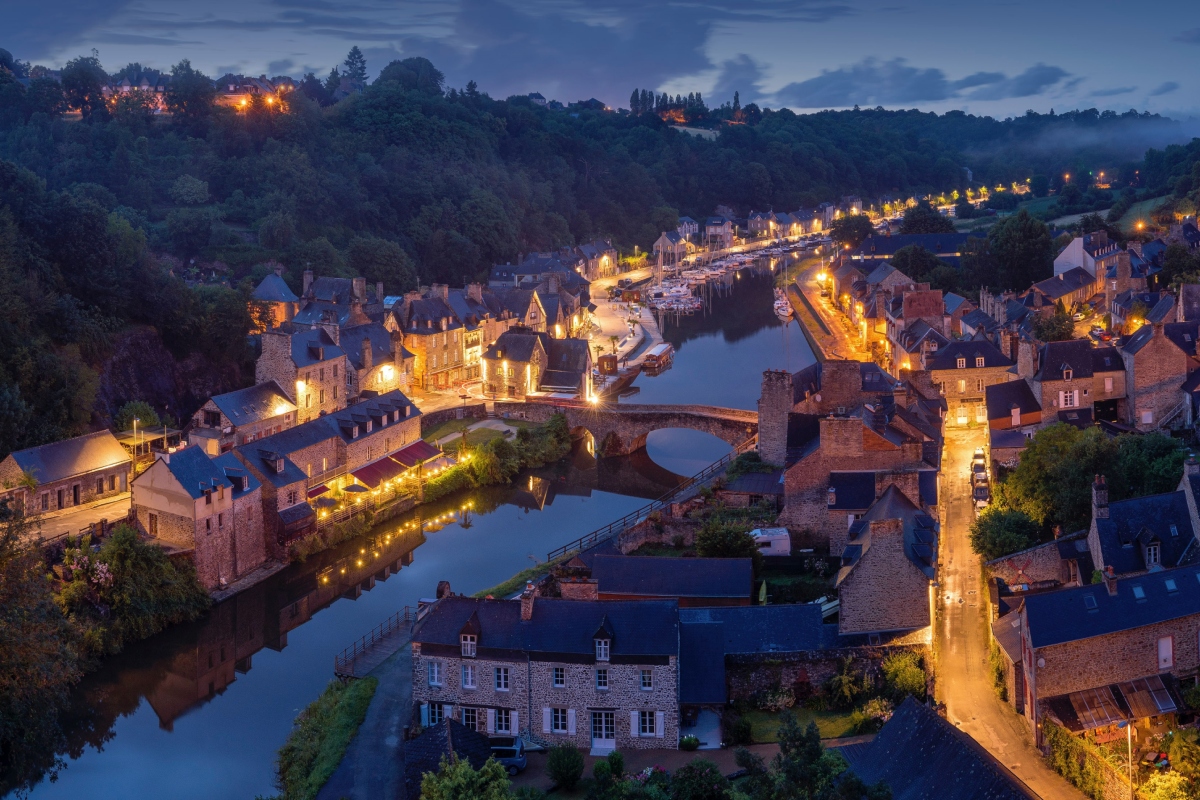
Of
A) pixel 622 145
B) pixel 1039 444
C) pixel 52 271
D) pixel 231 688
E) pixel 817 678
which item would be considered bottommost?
pixel 231 688

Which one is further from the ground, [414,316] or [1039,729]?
[414,316]

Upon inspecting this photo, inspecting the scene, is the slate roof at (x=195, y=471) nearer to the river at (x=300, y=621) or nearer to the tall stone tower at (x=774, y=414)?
the river at (x=300, y=621)

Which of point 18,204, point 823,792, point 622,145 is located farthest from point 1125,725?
point 622,145

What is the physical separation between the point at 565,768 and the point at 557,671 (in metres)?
2.12

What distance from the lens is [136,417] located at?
137 feet

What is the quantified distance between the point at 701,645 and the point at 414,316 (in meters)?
31.2

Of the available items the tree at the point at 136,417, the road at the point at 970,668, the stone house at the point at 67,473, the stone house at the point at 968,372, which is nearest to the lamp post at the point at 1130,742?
the road at the point at 970,668

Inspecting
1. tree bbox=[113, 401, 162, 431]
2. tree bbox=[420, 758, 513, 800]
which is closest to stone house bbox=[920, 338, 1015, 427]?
tree bbox=[113, 401, 162, 431]

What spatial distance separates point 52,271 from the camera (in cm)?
4597

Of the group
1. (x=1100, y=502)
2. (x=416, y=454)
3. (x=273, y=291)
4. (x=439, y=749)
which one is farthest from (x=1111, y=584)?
(x=273, y=291)

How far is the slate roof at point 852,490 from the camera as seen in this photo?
3192cm

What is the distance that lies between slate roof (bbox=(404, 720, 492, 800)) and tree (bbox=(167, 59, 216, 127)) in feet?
235

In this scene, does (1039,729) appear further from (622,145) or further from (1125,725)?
Answer: (622,145)

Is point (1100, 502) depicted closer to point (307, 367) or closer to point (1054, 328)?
point (1054, 328)
